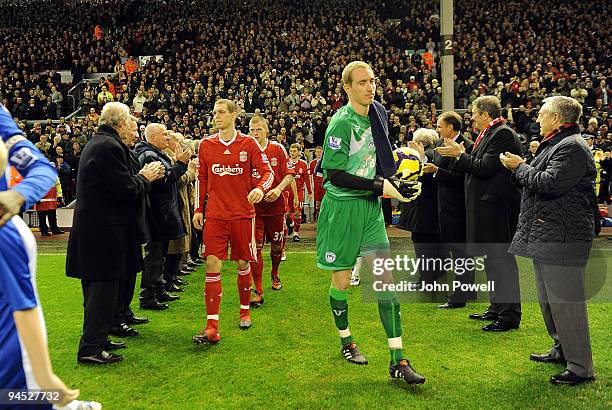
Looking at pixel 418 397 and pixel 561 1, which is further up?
pixel 561 1

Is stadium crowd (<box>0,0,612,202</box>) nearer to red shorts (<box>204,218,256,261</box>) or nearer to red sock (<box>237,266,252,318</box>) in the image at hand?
red sock (<box>237,266,252,318</box>)

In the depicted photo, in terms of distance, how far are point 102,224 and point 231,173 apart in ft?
4.35

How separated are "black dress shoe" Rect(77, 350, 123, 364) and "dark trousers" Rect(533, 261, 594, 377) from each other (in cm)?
352

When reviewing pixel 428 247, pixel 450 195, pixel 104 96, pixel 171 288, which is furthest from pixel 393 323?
pixel 104 96

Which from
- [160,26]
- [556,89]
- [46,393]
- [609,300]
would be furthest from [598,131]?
[160,26]

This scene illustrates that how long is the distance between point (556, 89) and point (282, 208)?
13.8 meters

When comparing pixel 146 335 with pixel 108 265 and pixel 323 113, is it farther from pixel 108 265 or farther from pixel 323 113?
pixel 323 113

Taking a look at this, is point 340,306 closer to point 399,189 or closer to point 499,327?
point 399,189

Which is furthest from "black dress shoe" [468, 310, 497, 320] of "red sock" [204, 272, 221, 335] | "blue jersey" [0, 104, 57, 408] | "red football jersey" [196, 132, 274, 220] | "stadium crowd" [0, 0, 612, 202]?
"stadium crowd" [0, 0, 612, 202]

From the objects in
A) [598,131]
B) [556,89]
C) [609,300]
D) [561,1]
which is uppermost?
[561,1]

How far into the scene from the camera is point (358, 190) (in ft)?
14.3

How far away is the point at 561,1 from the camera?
82.5ft

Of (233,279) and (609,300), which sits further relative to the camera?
(233,279)

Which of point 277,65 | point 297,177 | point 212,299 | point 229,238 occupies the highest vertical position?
point 277,65
